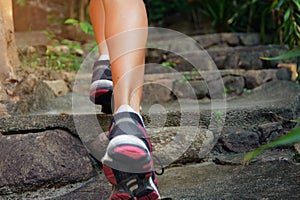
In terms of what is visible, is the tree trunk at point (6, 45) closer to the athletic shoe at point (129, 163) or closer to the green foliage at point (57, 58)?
the green foliage at point (57, 58)

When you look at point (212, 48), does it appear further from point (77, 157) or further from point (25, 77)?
point (77, 157)

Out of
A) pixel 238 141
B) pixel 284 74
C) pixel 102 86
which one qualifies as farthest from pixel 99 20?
pixel 284 74

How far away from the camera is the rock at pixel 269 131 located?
171 centimetres

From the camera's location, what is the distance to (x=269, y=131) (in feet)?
5.61

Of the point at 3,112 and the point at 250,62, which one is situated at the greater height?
the point at 3,112

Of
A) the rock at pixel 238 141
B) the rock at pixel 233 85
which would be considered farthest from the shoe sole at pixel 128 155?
the rock at pixel 233 85

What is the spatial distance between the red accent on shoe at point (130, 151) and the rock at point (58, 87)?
137 cm

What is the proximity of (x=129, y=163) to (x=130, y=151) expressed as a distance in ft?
0.11

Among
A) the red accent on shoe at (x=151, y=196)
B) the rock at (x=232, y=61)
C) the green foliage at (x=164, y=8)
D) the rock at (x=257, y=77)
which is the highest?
the red accent on shoe at (x=151, y=196)

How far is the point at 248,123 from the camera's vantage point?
5.84 feet

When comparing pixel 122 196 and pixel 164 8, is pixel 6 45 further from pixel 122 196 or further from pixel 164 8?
pixel 164 8

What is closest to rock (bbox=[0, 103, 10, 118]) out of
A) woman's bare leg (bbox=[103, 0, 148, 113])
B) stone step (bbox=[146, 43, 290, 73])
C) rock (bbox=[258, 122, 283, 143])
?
woman's bare leg (bbox=[103, 0, 148, 113])

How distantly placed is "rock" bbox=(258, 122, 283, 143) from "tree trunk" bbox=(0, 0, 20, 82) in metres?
1.08

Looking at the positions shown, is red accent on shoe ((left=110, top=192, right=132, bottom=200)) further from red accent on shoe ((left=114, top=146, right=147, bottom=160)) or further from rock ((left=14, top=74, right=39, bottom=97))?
rock ((left=14, top=74, right=39, bottom=97))
